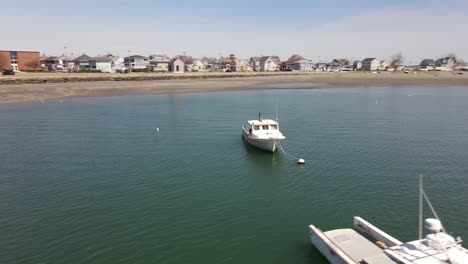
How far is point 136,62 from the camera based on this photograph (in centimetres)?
18425

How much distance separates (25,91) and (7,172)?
67.2m

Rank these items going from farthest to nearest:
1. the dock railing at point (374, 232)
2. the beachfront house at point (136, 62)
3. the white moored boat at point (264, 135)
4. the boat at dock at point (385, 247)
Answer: the beachfront house at point (136, 62), the white moored boat at point (264, 135), the dock railing at point (374, 232), the boat at dock at point (385, 247)

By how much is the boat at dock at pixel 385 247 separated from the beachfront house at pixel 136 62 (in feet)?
583

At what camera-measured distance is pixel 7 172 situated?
95.9 feet

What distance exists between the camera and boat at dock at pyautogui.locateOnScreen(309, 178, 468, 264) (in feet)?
39.4

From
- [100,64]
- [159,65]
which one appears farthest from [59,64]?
[159,65]

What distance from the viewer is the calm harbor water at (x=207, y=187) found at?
17594 millimetres

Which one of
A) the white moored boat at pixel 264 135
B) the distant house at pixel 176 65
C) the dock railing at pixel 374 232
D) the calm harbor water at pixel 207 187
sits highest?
the distant house at pixel 176 65

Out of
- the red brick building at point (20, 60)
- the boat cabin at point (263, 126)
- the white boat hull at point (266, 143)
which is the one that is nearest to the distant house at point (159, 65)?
the red brick building at point (20, 60)

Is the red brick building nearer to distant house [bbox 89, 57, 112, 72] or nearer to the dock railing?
distant house [bbox 89, 57, 112, 72]

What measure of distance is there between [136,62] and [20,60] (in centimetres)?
5450

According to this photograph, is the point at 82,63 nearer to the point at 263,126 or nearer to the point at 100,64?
the point at 100,64

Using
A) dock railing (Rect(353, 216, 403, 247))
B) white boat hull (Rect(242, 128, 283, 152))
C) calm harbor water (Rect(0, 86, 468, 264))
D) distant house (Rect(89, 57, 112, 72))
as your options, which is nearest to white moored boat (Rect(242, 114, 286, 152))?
white boat hull (Rect(242, 128, 283, 152))

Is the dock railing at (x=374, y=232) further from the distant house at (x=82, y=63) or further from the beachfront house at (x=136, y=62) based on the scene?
the beachfront house at (x=136, y=62)
